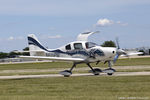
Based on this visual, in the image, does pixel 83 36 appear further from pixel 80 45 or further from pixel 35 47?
pixel 35 47

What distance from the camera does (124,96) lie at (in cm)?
1208

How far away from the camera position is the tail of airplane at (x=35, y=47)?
2723 centimetres

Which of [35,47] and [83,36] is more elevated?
[83,36]

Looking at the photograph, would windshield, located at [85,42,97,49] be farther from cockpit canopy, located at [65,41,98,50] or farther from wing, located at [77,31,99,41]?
wing, located at [77,31,99,41]

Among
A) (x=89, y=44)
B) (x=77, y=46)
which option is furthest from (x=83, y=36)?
(x=89, y=44)

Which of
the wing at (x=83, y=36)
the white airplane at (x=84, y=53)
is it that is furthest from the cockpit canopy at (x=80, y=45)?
the wing at (x=83, y=36)

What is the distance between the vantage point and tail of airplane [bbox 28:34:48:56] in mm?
27225

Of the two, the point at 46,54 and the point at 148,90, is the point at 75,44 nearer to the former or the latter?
the point at 46,54

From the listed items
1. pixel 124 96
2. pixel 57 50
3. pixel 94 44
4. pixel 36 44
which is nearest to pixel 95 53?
pixel 94 44

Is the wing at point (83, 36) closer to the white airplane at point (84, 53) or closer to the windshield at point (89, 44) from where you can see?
the white airplane at point (84, 53)

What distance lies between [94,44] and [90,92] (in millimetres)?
10627

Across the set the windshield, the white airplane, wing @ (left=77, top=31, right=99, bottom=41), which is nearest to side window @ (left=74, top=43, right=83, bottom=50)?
the white airplane

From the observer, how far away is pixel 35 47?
Result: 2773 centimetres

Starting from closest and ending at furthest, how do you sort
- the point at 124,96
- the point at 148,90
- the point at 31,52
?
the point at 124,96
the point at 148,90
the point at 31,52
